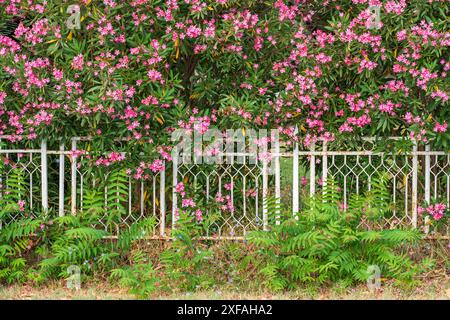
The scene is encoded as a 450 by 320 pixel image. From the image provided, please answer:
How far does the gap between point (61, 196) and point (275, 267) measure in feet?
7.53

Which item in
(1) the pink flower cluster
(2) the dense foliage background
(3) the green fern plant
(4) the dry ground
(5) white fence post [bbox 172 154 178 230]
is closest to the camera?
(4) the dry ground

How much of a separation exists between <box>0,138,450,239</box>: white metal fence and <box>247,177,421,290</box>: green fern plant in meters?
0.45

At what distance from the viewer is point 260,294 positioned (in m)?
6.92

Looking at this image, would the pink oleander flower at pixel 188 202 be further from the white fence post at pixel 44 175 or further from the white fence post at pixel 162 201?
the white fence post at pixel 44 175

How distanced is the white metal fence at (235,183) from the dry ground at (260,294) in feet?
2.70

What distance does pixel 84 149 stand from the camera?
7598 mm

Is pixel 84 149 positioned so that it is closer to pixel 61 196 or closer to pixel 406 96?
pixel 61 196

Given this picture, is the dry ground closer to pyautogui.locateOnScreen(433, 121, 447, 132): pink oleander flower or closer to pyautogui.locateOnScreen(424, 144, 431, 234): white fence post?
pyautogui.locateOnScreen(424, 144, 431, 234): white fence post

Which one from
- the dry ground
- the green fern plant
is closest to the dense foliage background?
the green fern plant

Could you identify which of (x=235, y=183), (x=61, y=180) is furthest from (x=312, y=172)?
(x=61, y=180)

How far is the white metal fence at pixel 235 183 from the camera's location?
300 inches

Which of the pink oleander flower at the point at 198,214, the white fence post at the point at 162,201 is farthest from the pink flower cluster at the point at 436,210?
the white fence post at the point at 162,201

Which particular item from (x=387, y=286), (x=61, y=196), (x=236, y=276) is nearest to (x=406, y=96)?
(x=387, y=286)

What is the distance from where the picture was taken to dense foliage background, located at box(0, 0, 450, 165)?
7281mm
